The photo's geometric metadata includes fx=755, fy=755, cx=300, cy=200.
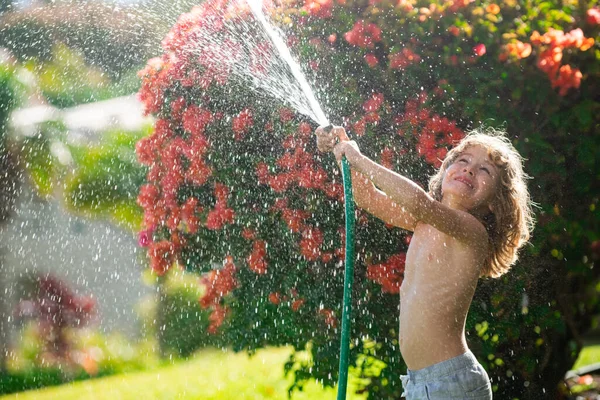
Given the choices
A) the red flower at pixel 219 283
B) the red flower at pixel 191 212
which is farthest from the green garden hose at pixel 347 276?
the red flower at pixel 191 212

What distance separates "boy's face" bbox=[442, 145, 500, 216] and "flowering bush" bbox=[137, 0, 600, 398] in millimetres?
432

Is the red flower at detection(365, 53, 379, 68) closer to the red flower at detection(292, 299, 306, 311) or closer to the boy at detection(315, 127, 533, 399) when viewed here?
the boy at detection(315, 127, 533, 399)

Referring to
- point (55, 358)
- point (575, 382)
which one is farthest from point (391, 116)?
point (55, 358)

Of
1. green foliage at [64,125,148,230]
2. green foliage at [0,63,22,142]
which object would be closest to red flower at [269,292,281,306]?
green foliage at [64,125,148,230]

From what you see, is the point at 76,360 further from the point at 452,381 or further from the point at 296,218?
the point at 452,381

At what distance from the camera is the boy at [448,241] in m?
2.33

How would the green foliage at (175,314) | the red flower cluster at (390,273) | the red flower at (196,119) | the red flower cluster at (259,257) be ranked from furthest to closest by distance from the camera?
the green foliage at (175,314) → the red flower at (196,119) → the red flower cluster at (259,257) → the red flower cluster at (390,273)

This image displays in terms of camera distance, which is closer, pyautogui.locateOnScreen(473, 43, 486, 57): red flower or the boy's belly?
the boy's belly

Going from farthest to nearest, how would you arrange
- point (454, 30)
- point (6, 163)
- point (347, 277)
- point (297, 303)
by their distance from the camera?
point (6, 163)
point (297, 303)
point (454, 30)
point (347, 277)

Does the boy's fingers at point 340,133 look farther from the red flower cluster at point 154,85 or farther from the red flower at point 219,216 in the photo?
the red flower cluster at point 154,85

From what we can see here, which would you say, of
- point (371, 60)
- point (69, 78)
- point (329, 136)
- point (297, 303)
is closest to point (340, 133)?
point (329, 136)

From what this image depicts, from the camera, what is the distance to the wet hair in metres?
2.59

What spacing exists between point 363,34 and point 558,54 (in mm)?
778

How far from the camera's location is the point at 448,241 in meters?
2.46
